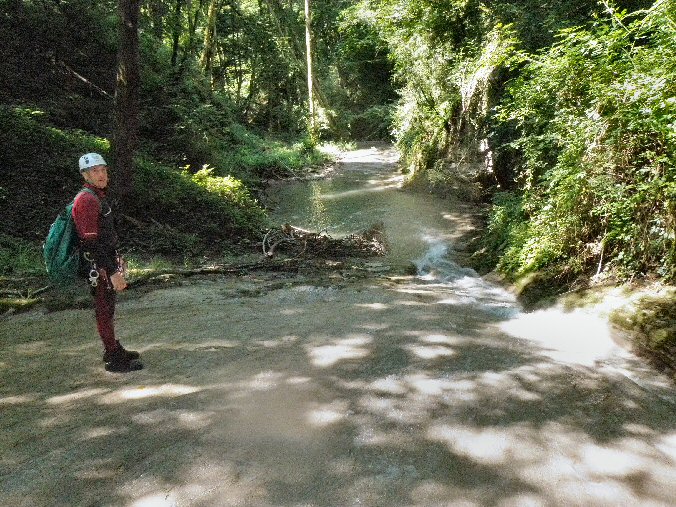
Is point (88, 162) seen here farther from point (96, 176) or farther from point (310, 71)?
point (310, 71)

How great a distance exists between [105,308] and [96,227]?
790 millimetres

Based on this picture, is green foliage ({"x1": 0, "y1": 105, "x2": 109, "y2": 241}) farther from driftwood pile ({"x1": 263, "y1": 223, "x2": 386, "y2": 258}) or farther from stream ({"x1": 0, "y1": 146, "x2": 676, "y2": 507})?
driftwood pile ({"x1": 263, "y1": 223, "x2": 386, "y2": 258})

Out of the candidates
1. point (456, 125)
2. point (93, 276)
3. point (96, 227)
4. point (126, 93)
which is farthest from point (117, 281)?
point (456, 125)

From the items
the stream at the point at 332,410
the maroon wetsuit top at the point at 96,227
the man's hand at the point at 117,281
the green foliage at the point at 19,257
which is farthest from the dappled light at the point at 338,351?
the green foliage at the point at 19,257

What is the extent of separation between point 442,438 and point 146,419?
222 centimetres

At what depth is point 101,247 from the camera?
4.08m

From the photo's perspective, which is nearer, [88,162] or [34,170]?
[88,162]

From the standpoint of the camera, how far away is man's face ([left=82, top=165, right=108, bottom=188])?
4.04 m

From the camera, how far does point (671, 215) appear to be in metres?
5.25

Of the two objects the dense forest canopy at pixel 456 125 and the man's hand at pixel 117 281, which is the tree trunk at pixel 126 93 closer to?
the dense forest canopy at pixel 456 125

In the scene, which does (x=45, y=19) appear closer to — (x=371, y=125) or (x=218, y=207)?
(x=218, y=207)

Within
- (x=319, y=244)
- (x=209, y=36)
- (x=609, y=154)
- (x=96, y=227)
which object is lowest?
(x=319, y=244)

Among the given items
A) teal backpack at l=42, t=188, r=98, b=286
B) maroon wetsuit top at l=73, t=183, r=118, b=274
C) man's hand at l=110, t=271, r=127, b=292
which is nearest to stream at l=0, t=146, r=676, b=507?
man's hand at l=110, t=271, r=127, b=292

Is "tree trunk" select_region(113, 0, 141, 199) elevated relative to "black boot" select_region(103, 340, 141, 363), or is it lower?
elevated
